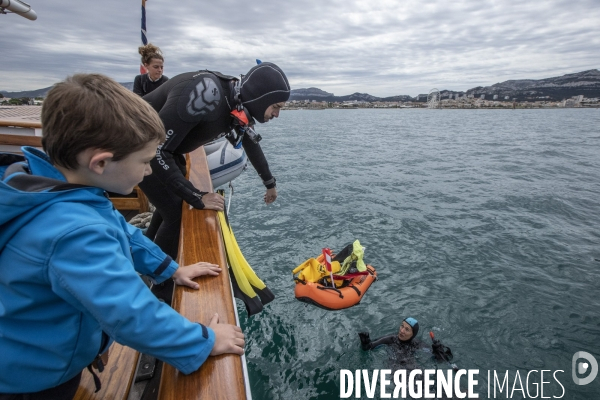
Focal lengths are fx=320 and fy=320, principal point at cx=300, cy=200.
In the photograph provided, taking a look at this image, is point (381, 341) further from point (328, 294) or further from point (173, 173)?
point (173, 173)

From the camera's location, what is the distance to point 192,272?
181cm

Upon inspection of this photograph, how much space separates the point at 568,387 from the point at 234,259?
6.01 m

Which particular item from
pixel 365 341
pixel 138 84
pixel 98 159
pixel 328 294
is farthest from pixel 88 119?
pixel 138 84

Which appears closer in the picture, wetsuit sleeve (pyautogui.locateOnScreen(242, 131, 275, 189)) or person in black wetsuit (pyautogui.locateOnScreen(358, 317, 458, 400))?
wetsuit sleeve (pyautogui.locateOnScreen(242, 131, 275, 189))

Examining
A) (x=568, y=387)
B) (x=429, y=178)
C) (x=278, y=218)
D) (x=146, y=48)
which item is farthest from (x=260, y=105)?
(x=429, y=178)

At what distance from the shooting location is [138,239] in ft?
5.85

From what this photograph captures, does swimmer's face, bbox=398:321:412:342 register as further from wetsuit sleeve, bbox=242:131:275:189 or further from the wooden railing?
the wooden railing

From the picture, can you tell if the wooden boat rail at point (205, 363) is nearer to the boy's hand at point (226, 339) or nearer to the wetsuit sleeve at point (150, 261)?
the boy's hand at point (226, 339)

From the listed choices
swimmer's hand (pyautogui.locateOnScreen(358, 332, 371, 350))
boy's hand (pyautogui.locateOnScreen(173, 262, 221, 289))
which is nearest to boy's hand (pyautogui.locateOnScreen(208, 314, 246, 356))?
boy's hand (pyautogui.locateOnScreen(173, 262, 221, 289))

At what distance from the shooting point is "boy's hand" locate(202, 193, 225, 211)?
2.65 metres

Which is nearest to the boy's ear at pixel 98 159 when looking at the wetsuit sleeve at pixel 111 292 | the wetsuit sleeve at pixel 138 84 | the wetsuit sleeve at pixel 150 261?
the wetsuit sleeve at pixel 111 292

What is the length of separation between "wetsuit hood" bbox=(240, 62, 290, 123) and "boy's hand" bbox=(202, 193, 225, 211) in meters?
0.89

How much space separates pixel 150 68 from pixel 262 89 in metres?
4.26

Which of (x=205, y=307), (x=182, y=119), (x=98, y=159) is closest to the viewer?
(x=98, y=159)
